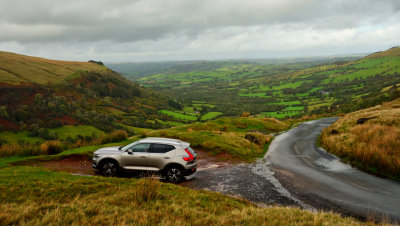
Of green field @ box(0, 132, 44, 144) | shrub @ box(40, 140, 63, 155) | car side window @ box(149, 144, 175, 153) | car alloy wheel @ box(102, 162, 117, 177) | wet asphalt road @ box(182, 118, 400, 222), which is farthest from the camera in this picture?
green field @ box(0, 132, 44, 144)

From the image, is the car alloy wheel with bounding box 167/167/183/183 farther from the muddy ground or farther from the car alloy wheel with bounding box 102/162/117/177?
the car alloy wheel with bounding box 102/162/117/177

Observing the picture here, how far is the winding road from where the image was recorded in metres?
9.75

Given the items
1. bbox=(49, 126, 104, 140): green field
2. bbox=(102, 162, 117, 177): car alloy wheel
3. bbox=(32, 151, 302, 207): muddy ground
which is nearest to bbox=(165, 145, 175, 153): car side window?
bbox=(32, 151, 302, 207): muddy ground

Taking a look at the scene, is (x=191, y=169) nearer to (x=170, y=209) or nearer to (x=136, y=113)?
(x=170, y=209)

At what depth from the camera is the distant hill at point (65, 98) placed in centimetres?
6800

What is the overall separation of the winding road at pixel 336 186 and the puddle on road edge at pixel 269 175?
31cm

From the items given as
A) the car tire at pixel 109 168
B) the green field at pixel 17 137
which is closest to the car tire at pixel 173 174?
the car tire at pixel 109 168

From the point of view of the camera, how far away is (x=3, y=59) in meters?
109

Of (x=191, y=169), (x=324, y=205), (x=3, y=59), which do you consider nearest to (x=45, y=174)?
(x=191, y=169)

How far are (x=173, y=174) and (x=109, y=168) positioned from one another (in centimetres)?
365

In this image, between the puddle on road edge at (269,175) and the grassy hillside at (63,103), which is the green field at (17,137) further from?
the puddle on road edge at (269,175)

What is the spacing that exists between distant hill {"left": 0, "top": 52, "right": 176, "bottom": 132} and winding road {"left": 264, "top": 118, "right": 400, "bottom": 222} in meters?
68.6

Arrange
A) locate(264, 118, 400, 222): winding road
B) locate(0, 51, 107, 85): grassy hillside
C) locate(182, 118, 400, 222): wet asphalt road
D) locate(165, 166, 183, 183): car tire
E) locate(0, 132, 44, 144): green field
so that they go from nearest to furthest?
locate(264, 118, 400, 222): winding road, locate(182, 118, 400, 222): wet asphalt road, locate(165, 166, 183, 183): car tire, locate(0, 132, 44, 144): green field, locate(0, 51, 107, 85): grassy hillside

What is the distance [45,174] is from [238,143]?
670 inches
